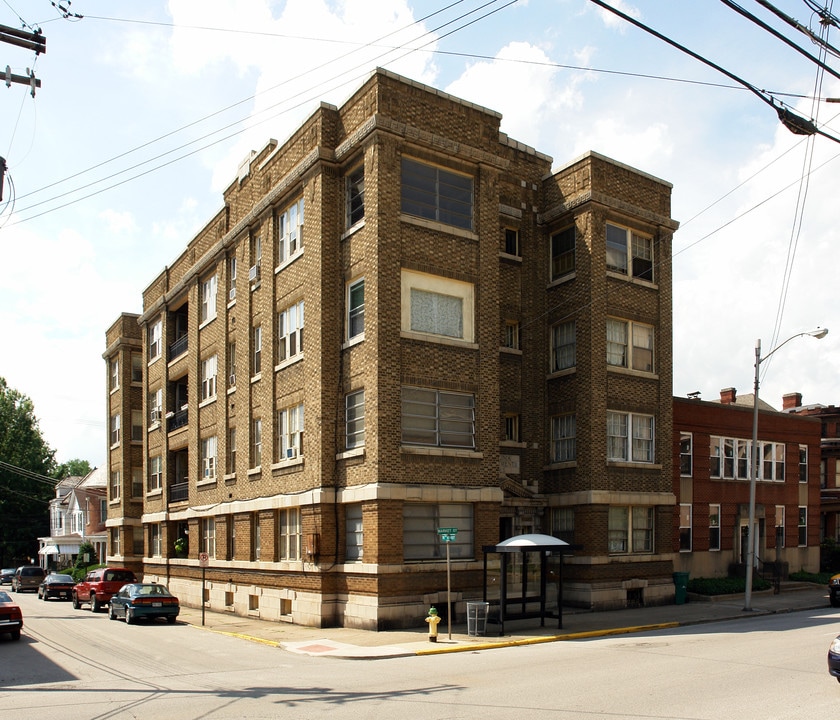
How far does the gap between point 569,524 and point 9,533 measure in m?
78.7

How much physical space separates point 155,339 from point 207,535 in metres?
14.3

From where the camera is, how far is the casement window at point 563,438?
1174 inches

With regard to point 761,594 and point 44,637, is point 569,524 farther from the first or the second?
point 44,637

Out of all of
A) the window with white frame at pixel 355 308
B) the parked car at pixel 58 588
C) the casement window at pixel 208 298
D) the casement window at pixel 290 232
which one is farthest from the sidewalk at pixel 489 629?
the parked car at pixel 58 588

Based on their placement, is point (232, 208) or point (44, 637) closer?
point (44, 637)

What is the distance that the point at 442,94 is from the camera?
25.8 metres

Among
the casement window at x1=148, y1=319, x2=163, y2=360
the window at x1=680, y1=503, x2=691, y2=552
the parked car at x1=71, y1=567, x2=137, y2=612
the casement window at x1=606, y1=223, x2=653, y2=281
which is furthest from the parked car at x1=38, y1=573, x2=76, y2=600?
the casement window at x1=606, y1=223, x2=653, y2=281

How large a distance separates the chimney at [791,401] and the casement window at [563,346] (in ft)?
120

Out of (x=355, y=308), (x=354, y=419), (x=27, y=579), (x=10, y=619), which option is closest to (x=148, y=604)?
(x=10, y=619)

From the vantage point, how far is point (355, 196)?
1035 inches

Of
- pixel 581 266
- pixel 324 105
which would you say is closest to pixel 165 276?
pixel 324 105

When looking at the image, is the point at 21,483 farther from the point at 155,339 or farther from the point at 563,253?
the point at 563,253

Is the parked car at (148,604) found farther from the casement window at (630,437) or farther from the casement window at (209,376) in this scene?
the casement window at (630,437)

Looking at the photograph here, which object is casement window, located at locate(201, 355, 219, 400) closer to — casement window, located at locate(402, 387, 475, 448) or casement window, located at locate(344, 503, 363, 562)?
casement window, located at locate(344, 503, 363, 562)
